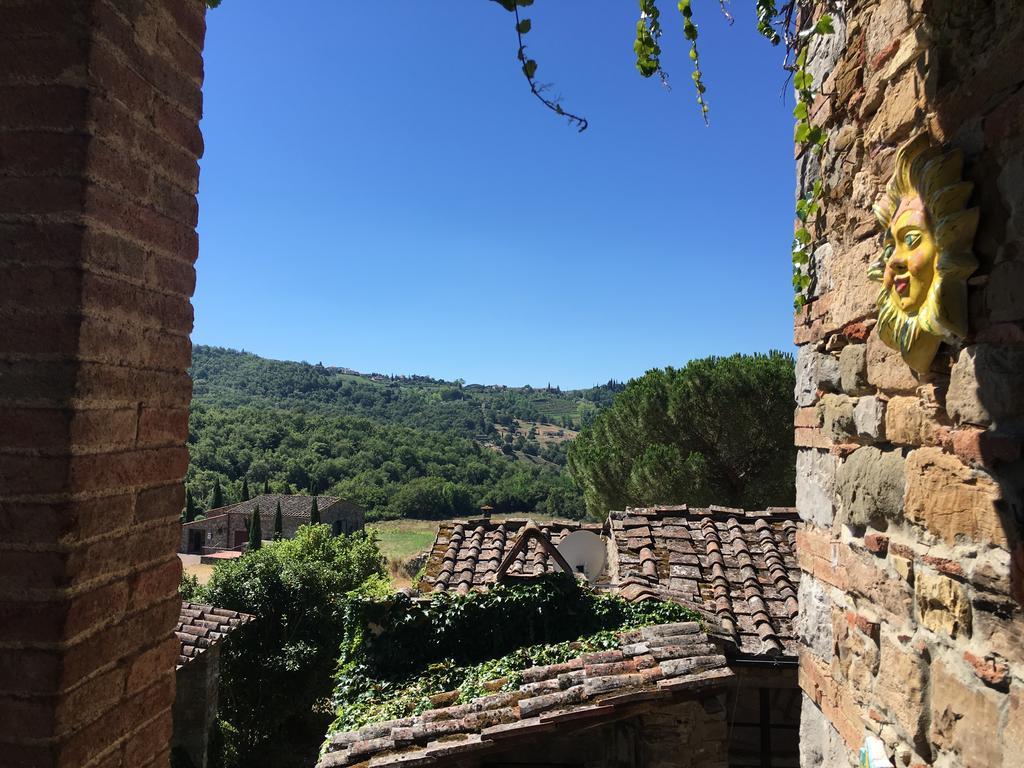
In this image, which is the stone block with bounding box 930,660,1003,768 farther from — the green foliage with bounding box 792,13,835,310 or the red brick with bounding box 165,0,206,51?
the red brick with bounding box 165,0,206,51

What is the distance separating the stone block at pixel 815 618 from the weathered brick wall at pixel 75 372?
2332 millimetres

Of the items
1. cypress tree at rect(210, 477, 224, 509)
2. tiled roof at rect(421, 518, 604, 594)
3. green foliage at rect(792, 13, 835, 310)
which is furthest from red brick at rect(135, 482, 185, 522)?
cypress tree at rect(210, 477, 224, 509)

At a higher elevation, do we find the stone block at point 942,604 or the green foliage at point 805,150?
the green foliage at point 805,150

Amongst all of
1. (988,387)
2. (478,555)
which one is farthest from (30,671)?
(478,555)

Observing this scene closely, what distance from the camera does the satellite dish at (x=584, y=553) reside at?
777 centimetres

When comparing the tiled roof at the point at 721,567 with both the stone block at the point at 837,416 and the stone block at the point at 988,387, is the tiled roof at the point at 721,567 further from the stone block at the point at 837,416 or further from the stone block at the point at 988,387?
the stone block at the point at 988,387

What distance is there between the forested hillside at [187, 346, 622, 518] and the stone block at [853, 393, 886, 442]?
1590 inches

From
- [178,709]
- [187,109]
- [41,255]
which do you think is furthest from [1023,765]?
[178,709]

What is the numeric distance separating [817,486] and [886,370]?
0.74 meters

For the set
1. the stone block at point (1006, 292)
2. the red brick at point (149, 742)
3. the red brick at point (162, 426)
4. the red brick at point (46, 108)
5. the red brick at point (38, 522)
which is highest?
the red brick at point (46, 108)

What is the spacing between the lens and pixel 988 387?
5.23 feet

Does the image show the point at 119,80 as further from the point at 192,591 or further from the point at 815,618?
the point at 192,591

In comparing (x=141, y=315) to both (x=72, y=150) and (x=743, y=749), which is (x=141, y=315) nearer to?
(x=72, y=150)

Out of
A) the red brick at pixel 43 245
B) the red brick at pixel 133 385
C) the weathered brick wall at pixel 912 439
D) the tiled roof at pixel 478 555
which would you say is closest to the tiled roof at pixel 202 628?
the tiled roof at pixel 478 555
